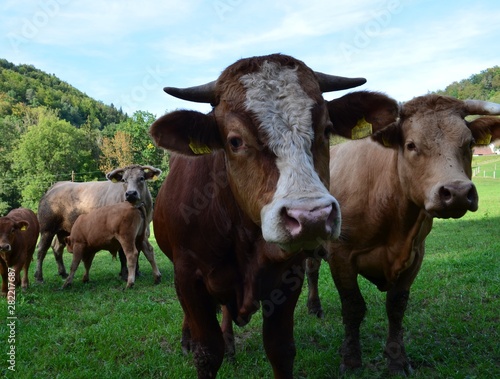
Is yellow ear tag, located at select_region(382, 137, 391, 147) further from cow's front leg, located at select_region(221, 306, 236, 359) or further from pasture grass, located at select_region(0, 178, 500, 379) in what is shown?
cow's front leg, located at select_region(221, 306, 236, 359)

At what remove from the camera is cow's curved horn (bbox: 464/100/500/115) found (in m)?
3.72

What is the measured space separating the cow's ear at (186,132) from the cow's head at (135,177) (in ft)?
24.6

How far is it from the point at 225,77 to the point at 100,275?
8.97m

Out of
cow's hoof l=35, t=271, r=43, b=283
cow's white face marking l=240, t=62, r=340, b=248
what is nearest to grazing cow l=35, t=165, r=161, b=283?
cow's hoof l=35, t=271, r=43, b=283

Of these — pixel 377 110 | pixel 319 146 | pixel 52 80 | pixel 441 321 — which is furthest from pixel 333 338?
pixel 52 80

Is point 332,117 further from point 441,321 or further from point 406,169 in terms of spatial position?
point 441,321

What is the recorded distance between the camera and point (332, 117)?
116 inches

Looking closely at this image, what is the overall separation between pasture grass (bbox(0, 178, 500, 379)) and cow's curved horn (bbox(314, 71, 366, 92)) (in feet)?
8.62

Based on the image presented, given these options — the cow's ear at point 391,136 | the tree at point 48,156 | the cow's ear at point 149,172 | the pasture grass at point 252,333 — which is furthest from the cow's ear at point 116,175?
the tree at point 48,156

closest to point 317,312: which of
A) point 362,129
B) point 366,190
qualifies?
point 366,190

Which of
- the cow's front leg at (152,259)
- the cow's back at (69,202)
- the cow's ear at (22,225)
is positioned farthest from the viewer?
the cow's back at (69,202)

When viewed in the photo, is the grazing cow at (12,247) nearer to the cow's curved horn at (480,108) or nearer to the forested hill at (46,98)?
the cow's curved horn at (480,108)

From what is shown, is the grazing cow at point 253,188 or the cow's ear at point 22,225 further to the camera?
the cow's ear at point 22,225

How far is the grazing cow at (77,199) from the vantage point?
35.2 ft
